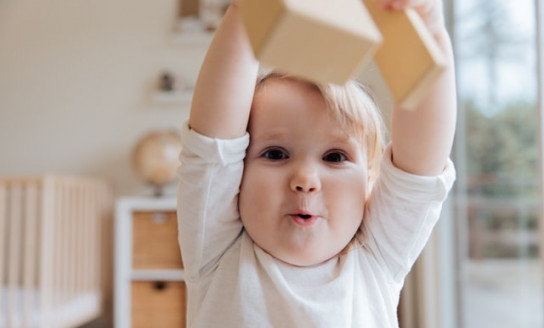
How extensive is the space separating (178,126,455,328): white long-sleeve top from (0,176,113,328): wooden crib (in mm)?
1595

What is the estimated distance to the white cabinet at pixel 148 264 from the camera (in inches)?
96.3

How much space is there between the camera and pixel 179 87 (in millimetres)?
2812

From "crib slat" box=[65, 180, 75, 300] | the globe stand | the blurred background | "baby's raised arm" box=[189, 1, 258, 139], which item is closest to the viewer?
"baby's raised arm" box=[189, 1, 258, 139]

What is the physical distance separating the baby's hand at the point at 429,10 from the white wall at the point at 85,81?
2.46 meters

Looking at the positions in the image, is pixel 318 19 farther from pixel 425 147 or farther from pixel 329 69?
pixel 425 147

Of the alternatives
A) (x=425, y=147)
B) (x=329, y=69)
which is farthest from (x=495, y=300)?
Result: (x=329, y=69)

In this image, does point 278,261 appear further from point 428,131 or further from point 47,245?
point 47,245

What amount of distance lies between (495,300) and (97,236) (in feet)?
5.47

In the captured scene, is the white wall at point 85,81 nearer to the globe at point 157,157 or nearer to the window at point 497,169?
the globe at point 157,157

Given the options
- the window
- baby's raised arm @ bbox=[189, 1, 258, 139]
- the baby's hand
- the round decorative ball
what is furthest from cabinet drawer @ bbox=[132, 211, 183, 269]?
the baby's hand

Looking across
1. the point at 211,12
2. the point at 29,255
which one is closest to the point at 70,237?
the point at 29,255

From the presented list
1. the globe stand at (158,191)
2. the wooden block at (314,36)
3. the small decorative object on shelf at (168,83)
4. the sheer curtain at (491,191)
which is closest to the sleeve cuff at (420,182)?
the wooden block at (314,36)

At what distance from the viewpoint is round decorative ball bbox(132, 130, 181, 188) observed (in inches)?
102

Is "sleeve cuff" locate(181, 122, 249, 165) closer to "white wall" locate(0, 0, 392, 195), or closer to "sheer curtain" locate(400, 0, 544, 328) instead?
"sheer curtain" locate(400, 0, 544, 328)
